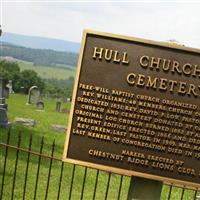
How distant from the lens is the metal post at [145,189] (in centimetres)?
717

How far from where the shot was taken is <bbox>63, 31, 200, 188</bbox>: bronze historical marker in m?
6.82

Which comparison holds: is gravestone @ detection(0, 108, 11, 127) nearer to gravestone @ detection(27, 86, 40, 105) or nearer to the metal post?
the metal post

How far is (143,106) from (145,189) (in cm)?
125

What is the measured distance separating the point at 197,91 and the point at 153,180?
1420 millimetres

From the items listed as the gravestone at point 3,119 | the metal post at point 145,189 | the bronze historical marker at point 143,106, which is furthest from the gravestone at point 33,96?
the bronze historical marker at point 143,106

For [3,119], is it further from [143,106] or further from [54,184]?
[143,106]

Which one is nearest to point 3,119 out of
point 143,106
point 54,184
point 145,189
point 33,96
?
point 54,184

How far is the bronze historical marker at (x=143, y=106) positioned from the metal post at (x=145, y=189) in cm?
34

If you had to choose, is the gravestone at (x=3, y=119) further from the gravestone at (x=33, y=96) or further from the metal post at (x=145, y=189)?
the gravestone at (x=33, y=96)

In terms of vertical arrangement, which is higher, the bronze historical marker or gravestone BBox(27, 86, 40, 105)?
the bronze historical marker

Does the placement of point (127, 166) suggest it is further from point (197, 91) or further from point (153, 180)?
point (197, 91)

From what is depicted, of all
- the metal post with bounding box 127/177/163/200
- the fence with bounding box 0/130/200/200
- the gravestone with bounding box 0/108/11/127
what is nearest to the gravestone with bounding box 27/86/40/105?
the gravestone with bounding box 0/108/11/127

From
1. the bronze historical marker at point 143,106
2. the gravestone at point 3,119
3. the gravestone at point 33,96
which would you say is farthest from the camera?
the gravestone at point 33,96

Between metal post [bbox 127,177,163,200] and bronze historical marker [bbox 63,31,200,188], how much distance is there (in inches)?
13.4
